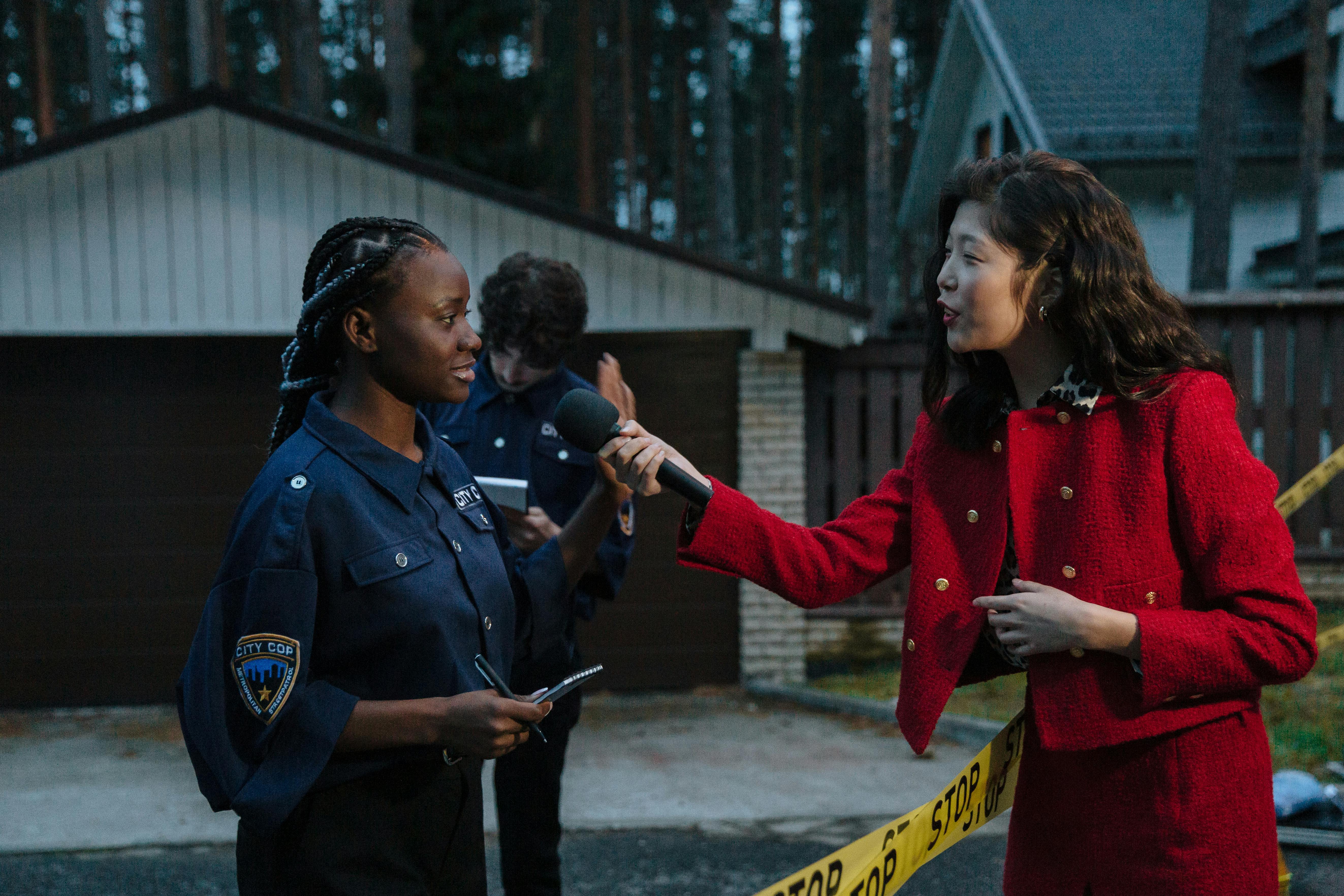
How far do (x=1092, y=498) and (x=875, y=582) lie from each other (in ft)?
1.62

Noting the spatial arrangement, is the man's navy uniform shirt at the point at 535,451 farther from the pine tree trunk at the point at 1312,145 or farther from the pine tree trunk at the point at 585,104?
the pine tree trunk at the point at 585,104

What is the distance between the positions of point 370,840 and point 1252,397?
323 inches

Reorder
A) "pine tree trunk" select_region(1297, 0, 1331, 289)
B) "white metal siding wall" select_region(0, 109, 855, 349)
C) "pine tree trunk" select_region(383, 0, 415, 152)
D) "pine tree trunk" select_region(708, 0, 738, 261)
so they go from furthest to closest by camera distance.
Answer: "pine tree trunk" select_region(708, 0, 738, 261) → "pine tree trunk" select_region(383, 0, 415, 152) → "pine tree trunk" select_region(1297, 0, 1331, 289) → "white metal siding wall" select_region(0, 109, 855, 349)

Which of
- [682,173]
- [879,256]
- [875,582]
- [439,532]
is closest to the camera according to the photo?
[439,532]

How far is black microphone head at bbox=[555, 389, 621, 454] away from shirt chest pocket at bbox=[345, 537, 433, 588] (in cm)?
36

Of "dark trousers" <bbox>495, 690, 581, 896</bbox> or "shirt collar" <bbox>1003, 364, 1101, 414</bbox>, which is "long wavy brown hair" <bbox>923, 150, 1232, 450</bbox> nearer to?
"shirt collar" <bbox>1003, 364, 1101, 414</bbox>

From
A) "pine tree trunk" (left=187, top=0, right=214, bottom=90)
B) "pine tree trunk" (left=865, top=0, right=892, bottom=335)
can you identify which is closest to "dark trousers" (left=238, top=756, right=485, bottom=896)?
"pine tree trunk" (left=865, top=0, right=892, bottom=335)

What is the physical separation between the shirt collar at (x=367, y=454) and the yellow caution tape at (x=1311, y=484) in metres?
2.57

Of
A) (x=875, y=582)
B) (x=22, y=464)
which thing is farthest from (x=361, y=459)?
(x=22, y=464)

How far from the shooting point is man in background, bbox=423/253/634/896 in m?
3.25

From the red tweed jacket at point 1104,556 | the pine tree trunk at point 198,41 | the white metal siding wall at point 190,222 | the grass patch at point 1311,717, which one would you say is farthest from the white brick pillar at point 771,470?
the pine tree trunk at point 198,41

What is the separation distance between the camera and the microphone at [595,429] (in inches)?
83.0

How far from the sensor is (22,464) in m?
7.97

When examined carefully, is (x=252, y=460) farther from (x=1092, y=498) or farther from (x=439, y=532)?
(x=1092, y=498)
